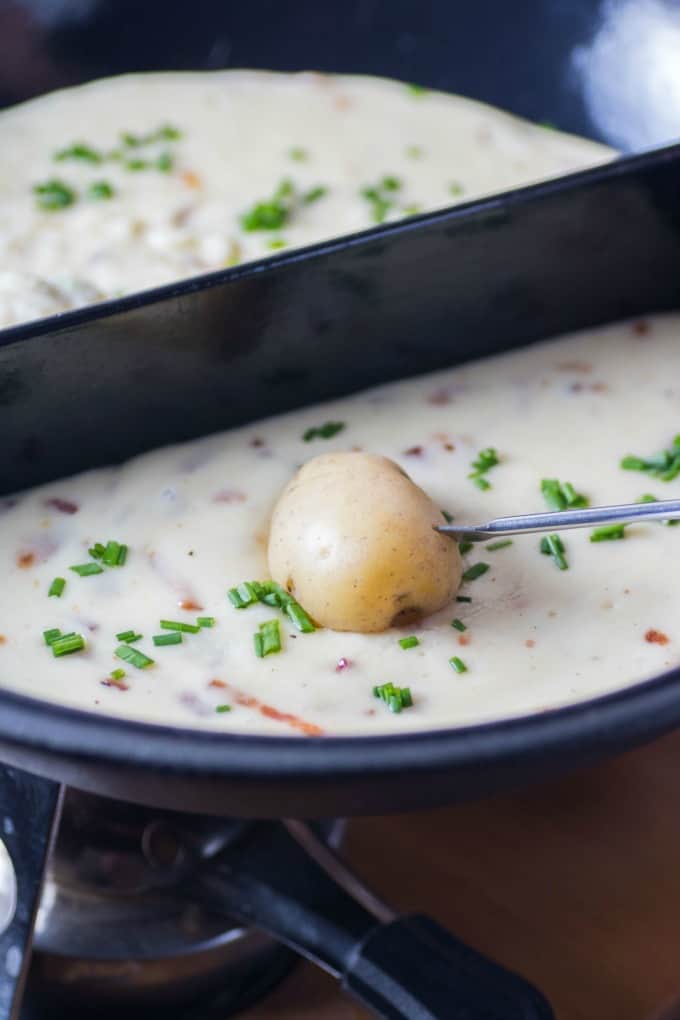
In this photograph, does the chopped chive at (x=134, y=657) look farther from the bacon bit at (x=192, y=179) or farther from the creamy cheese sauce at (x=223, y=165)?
the bacon bit at (x=192, y=179)

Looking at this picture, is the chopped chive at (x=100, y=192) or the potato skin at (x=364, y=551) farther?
the chopped chive at (x=100, y=192)

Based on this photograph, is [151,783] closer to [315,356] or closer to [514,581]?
[514,581]

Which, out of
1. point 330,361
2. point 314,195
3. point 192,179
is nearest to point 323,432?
point 330,361

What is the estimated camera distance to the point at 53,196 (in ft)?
7.55

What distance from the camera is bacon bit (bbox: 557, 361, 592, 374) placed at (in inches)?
77.1

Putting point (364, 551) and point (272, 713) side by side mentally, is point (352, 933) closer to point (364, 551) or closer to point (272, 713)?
point (272, 713)

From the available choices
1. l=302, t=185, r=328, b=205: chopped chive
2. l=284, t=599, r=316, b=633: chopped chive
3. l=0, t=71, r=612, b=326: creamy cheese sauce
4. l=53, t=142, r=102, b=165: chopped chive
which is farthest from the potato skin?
l=53, t=142, r=102, b=165: chopped chive

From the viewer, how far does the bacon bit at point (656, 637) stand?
1474 mm

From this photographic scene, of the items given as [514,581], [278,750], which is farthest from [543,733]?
[514,581]

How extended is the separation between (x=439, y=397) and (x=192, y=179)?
77cm

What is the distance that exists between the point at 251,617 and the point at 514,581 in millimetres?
323

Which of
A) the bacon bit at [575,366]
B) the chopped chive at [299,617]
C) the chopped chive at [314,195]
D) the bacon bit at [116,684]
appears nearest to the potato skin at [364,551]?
the chopped chive at [299,617]

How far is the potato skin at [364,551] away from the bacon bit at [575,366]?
0.53m

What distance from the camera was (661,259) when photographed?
203 cm
